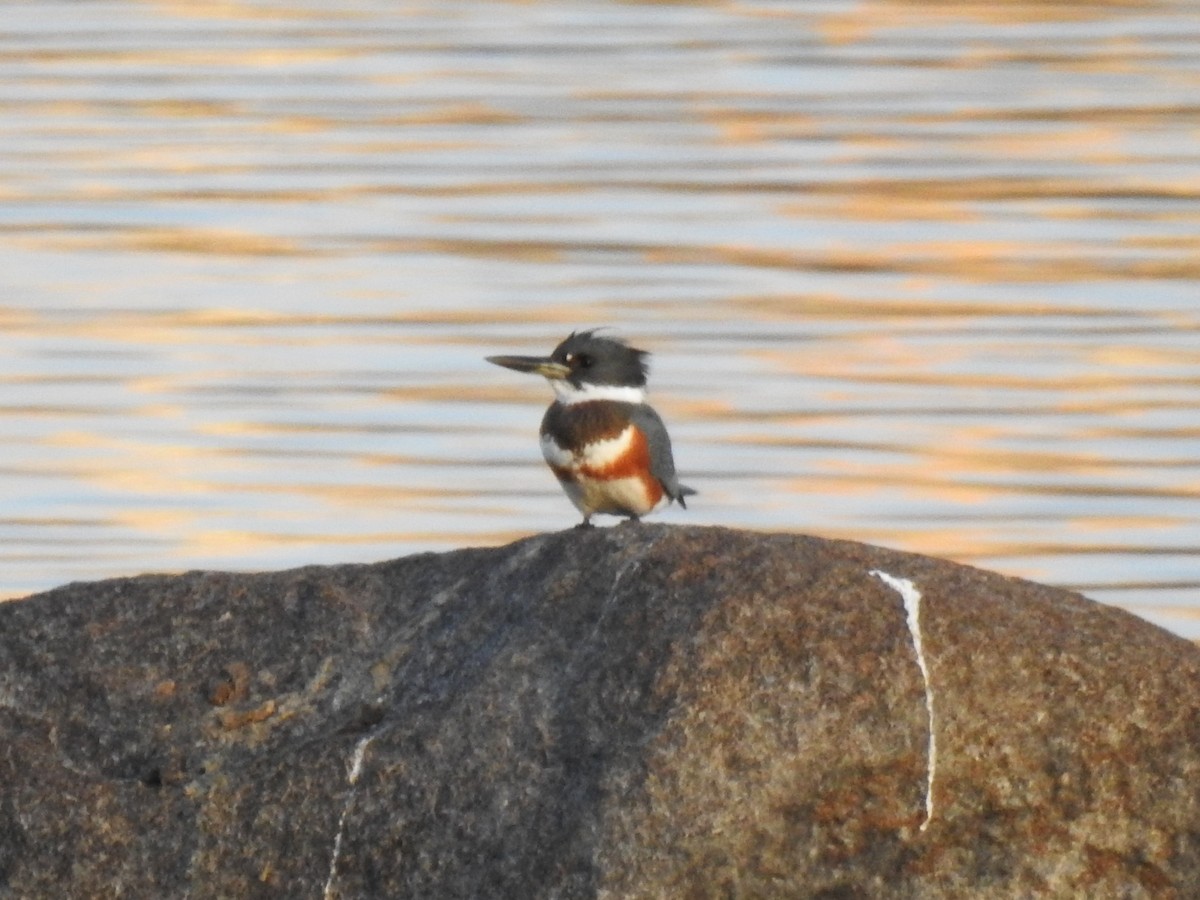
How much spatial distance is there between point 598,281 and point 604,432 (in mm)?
8336

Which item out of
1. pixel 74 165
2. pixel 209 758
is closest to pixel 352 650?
pixel 209 758

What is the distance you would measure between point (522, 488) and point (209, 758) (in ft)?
20.0

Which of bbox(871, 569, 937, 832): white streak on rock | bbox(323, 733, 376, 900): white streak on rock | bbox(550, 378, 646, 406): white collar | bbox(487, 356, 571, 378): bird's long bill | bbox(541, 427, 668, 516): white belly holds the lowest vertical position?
bbox(323, 733, 376, 900): white streak on rock

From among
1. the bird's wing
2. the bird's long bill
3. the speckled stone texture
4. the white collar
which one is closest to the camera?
the speckled stone texture

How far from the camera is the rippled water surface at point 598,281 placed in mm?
12141

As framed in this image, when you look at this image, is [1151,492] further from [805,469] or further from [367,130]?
[367,130]

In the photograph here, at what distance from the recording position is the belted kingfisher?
7.36 metres

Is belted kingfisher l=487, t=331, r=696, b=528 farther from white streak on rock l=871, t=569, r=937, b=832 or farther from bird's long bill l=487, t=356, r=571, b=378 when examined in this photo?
white streak on rock l=871, t=569, r=937, b=832

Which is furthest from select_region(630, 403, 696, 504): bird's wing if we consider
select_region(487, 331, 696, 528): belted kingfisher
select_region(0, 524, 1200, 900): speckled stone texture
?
select_region(0, 524, 1200, 900): speckled stone texture

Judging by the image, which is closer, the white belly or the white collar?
the white belly

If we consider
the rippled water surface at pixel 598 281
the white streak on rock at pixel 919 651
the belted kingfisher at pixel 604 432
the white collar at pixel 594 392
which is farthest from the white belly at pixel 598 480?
the rippled water surface at pixel 598 281

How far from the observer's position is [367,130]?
67.6 feet

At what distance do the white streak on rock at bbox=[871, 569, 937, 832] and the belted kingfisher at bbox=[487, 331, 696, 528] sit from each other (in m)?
1.21

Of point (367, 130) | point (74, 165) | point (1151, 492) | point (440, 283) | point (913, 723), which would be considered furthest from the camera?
point (367, 130)
